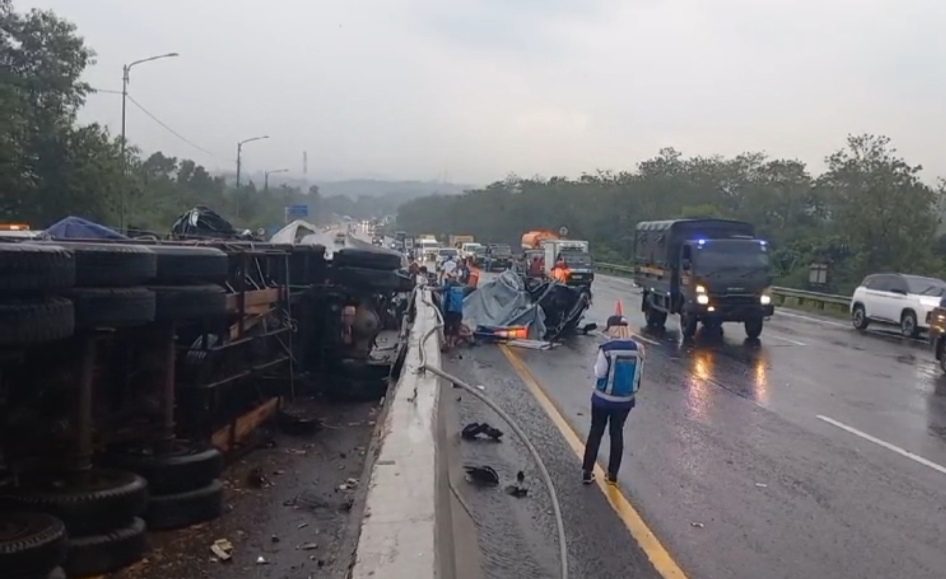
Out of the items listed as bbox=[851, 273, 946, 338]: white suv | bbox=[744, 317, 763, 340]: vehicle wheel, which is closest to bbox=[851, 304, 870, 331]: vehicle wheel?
bbox=[851, 273, 946, 338]: white suv

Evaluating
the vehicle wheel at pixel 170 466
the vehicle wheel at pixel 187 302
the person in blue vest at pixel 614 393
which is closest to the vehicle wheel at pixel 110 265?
the vehicle wheel at pixel 187 302

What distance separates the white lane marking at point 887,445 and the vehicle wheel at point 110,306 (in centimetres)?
766

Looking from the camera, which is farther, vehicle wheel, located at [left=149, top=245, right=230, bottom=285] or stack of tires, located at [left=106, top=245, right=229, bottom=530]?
vehicle wheel, located at [left=149, top=245, right=230, bottom=285]

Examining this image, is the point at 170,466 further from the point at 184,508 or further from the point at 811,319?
the point at 811,319

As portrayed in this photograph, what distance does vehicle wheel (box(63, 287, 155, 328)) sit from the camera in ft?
20.5

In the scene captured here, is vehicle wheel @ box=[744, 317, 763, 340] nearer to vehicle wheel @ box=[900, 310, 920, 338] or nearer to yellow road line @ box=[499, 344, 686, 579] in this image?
vehicle wheel @ box=[900, 310, 920, 338]

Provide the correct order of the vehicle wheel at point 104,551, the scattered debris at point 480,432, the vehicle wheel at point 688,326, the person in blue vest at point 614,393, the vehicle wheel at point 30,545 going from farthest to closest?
1. the vehicle wheel at point 688,326
2. the scattered debris at point 480,432
3. the person in blue vest at point 614,393
4. the vehicle wheel at point 104,551
5. the vehicle wheel at point 30,545

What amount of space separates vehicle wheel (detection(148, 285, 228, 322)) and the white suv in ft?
74.8

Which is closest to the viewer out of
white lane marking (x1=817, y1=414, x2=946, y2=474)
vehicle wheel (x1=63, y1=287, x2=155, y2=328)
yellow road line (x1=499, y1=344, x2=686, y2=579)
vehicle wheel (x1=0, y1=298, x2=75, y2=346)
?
vehicle wheel (x1=0, y1=298, x2=75, y2=346)

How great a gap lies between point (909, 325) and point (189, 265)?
24.3m

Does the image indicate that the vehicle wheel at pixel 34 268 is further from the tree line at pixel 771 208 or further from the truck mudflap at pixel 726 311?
the tree line at pixel 771 208

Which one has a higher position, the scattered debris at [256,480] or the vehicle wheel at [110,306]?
the vehicle wheel at [110,306]

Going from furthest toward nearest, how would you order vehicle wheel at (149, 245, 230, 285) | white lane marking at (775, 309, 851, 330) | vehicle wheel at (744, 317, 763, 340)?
1. white lane marking at (775, 309, 851, 330)
2. vehicle wheel at (744, 317, 763, 340)
3. vehicle wheel at (149, 245, 230, 285)

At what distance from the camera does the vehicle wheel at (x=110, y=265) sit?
636cm
